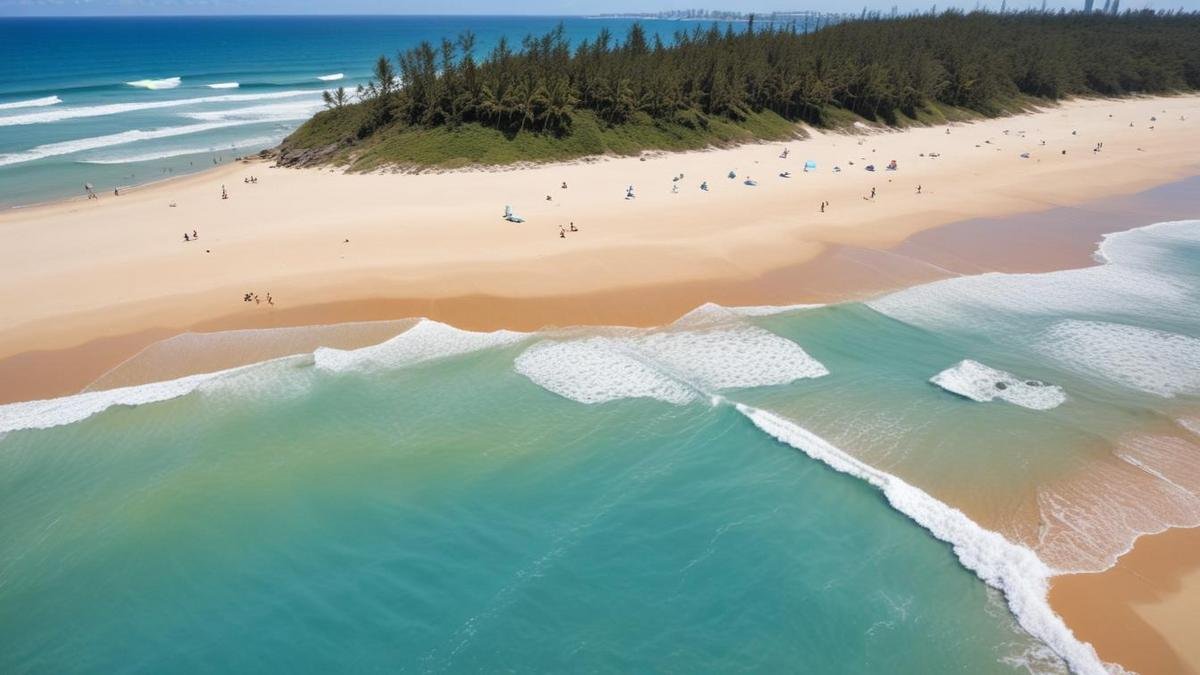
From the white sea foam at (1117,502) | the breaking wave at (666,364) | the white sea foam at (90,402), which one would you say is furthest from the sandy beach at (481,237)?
the white sea foam at (1117,502)

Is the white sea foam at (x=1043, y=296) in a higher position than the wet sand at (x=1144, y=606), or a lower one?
higher

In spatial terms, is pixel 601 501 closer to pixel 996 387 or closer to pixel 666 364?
pixel 666 364

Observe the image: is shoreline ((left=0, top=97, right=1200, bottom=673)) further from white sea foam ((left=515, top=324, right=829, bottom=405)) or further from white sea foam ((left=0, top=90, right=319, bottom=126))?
white sea foam ((left=0, top=90, right=319, bottom=126))

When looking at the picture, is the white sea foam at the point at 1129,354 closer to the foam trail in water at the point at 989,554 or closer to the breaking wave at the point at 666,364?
the breaking wave at the point at 666,364

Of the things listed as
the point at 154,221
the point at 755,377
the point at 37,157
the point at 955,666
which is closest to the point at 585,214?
the point at 755,377

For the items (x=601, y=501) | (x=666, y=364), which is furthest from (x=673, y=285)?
(x=601, y=501)

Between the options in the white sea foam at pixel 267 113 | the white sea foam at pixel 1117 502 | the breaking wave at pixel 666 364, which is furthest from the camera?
the white sea foam at pixel 267 113
